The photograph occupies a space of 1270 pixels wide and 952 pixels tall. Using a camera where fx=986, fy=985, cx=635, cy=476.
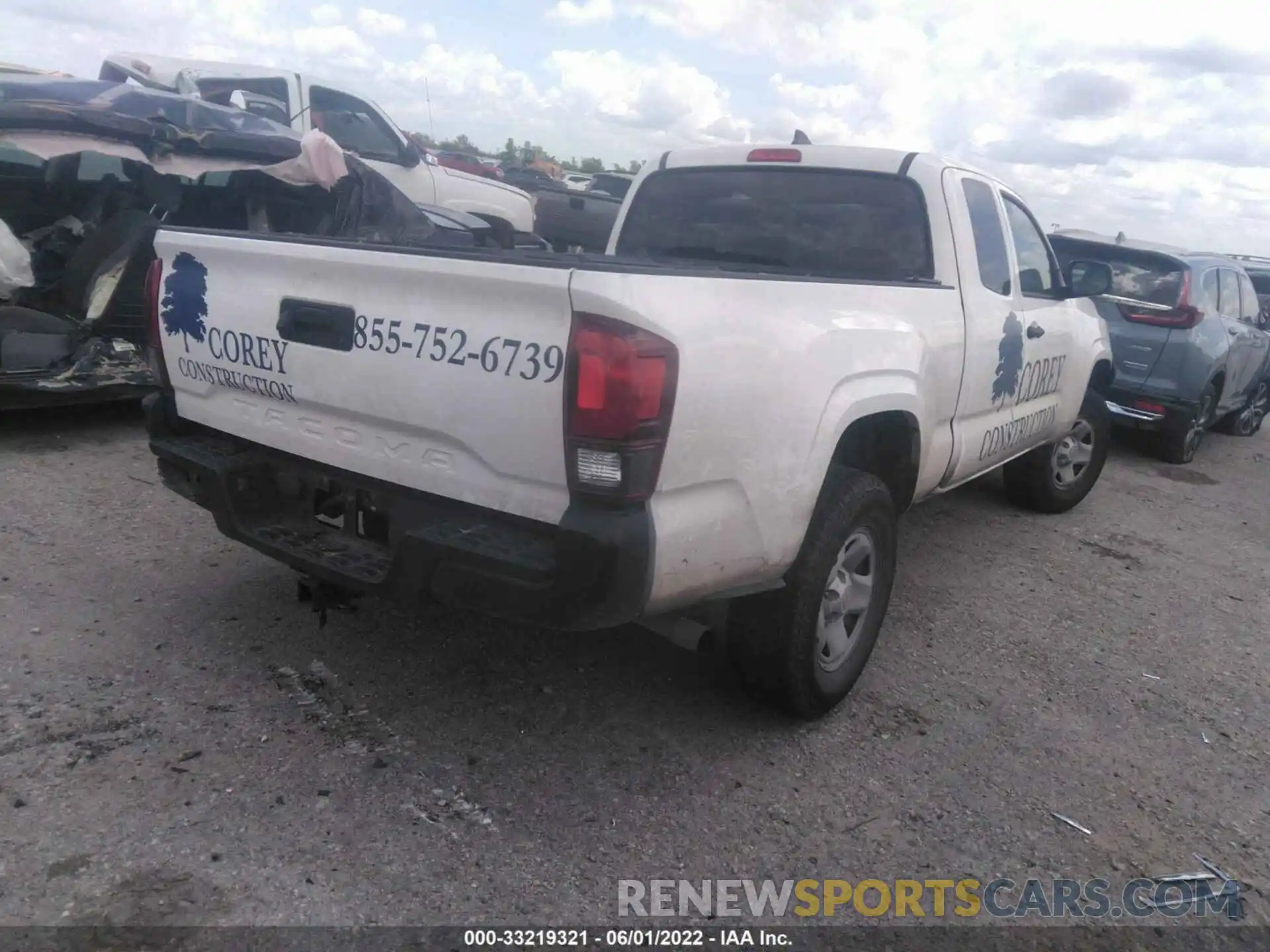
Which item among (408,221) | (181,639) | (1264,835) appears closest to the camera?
(1264,835)

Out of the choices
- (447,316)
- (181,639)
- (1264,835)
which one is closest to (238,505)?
(181,639)

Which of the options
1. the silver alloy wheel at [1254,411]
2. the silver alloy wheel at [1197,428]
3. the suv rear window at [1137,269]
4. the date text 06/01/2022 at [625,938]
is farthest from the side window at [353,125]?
the silver alloy wheel at [1254,411]

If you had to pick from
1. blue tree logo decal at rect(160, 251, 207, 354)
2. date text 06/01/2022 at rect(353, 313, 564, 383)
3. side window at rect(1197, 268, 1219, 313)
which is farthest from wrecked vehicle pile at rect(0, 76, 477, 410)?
side window at rect(1197, 268, 1219, 313)

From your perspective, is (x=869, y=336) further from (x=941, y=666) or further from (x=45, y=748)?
(x=45, y=748)

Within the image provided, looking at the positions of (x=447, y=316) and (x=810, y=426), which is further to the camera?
(x=810, y=426)

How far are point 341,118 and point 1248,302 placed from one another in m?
8.61

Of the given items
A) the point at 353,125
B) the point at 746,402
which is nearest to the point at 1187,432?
the point at 746,402

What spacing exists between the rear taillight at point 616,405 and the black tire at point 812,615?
785mm

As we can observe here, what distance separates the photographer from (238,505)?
3.10 meters

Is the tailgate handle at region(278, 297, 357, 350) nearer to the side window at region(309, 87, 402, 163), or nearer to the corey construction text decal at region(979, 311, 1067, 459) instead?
the corey construction text decal at region(979, 311, 1067, 459)

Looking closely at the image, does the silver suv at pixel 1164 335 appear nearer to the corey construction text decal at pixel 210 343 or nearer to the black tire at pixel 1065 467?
the black tire at pixel 1065 467

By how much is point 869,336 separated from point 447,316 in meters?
1.38

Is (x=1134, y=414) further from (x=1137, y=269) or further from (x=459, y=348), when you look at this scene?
(x=459, y=348)

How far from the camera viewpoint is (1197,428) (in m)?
8.21
